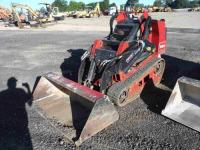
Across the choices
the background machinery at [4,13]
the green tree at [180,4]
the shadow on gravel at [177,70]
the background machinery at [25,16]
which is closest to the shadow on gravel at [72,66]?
the shadow on gravel at [177,70]

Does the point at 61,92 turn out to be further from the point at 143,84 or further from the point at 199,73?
the point at 199,73

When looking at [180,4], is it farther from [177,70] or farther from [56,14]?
[177,70]

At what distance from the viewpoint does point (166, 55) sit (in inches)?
306

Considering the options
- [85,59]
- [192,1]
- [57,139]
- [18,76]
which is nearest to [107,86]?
[85,59]

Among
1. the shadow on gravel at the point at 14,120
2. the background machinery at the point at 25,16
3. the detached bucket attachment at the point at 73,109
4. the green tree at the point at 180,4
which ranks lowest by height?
the shadow on gravel at the point at 14,120

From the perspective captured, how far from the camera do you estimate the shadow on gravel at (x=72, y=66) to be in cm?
594

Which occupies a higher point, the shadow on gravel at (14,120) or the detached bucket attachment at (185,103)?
the detached bucket attachment at (185,103)

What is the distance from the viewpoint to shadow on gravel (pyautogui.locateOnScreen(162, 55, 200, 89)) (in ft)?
17.5

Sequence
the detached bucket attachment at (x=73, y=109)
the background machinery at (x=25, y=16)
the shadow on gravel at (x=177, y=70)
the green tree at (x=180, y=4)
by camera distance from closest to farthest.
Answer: the detached bucket attachment at (x=73, y=109)
the shadow on gravel at (x=177, y=70)
the background machinery at (x=25, y=16)
the green tree at (x=180, y=4)

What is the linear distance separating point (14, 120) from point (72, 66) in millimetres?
3537

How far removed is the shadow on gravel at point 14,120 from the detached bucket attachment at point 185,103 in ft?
8.46

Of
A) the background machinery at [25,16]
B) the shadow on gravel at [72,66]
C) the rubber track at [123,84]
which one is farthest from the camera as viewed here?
the background machinery at [25,16]

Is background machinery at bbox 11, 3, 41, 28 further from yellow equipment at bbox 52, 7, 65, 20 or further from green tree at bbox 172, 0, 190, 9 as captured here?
green tree at bbox 172, 0, 190, 9

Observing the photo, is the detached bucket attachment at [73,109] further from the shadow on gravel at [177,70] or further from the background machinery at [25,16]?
the background machinery at [25,16]
